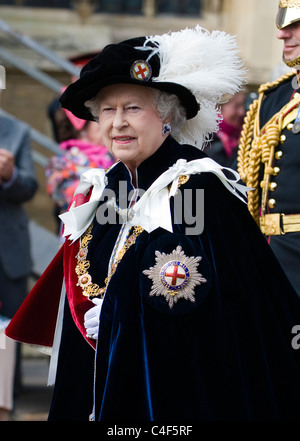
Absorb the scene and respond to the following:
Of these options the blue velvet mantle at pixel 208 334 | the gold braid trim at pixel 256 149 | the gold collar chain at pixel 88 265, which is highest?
the gold braid trim at pixel 256 149

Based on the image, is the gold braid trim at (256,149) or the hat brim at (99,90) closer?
the hat brim at (99,90)

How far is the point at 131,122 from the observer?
3365 millimetres

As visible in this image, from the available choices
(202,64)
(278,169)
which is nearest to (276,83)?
(278,169)

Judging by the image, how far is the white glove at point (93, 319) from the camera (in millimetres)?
3303

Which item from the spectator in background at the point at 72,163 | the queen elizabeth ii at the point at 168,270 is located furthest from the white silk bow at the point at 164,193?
the spectator in background at the point at 72,163

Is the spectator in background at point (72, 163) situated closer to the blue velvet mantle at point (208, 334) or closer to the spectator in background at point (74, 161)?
the spectator in background at point (74, 161)

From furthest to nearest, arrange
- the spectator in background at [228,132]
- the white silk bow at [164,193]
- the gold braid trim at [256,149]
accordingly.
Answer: the spectator in background at [228,132]
the gold braid trim at [256,149]
the white silk bow at [164,193]

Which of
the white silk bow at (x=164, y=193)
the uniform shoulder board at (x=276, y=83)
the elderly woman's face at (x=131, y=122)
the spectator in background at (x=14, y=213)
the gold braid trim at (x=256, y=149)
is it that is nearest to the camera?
the white silk bow at (x=164, y=193)

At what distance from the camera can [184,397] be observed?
124 inches

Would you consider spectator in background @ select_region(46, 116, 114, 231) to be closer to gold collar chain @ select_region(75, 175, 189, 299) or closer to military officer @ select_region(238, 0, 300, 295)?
military officer @ select_region(238, 0, 300, 295)

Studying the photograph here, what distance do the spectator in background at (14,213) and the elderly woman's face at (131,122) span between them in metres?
2.45

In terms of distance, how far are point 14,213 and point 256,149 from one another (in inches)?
88.7

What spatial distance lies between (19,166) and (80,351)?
110 inches
